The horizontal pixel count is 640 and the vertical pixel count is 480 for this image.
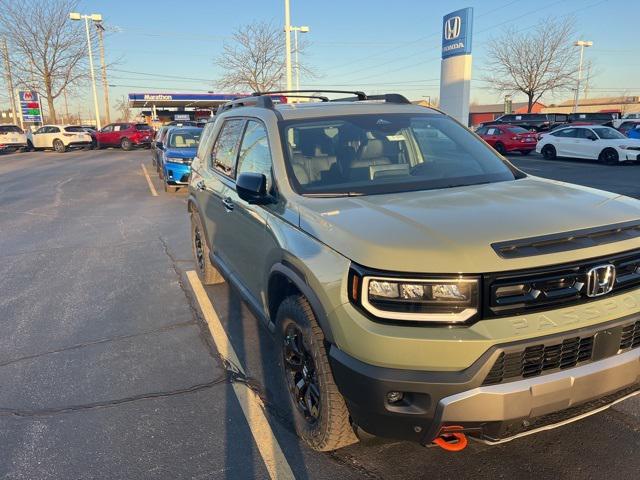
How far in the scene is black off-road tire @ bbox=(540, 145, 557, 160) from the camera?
72.5ft

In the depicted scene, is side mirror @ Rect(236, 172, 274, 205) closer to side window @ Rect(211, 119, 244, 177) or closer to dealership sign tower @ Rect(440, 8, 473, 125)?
side window @ Rect(211, 119, 244, 177)

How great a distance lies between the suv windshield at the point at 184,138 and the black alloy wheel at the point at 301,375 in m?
10.9

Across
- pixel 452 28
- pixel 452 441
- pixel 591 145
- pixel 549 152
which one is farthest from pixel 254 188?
pixel 452 28

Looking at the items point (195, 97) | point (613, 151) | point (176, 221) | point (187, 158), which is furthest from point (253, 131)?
point (195, 97)

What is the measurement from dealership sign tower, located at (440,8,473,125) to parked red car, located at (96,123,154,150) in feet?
65.3

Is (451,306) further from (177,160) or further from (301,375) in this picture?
(177,160)

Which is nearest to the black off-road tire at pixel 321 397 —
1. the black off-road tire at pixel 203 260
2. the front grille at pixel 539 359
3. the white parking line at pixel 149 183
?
the front grille at pixel 539 359

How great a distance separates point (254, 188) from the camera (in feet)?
10.2

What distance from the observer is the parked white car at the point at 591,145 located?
1891 centimetres

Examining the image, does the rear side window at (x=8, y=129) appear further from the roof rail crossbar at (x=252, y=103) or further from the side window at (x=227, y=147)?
the side window at (x=227, y=147)

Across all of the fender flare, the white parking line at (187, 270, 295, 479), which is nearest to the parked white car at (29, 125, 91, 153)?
the white parking line at (187, 270, 295, 479)

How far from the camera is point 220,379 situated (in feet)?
12.1

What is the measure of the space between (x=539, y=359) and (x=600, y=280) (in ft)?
1.63

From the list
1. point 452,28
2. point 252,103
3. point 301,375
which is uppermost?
point 452,28
